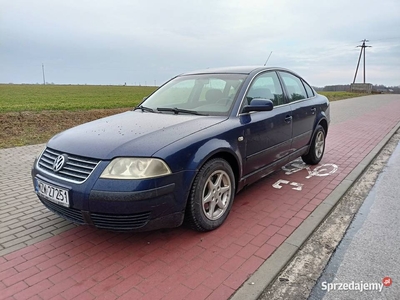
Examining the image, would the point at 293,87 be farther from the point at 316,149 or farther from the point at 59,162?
the point at 59,162

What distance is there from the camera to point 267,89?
13.9 feet

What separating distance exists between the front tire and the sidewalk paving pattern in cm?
14

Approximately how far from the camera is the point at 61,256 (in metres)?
2.83

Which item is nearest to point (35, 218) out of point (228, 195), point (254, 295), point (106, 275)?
point (106, 275)

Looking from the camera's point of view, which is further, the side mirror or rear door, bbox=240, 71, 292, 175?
Result: rear door, bbox=240, 71, 292, 175

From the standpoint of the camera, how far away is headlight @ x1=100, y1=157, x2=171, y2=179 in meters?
2.61

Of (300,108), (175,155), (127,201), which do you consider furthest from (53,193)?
(300,108)

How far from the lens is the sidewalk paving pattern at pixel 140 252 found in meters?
2.39

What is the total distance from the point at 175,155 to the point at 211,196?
0.70m

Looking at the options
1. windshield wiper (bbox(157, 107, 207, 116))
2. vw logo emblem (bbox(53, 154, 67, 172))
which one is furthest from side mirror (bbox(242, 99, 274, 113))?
vw logo emblem (bbox(53, 154, 67, 172))

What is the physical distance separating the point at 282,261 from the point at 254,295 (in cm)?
52

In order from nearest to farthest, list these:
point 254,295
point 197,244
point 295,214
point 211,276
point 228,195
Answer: point 254,295 < point 211,276 < point 197,244 < point 228,195 < point 295,214

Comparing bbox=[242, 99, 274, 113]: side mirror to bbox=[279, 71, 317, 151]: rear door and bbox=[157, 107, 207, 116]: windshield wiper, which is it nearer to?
bbox=[157, 107, 207, 116]: windshield wiper

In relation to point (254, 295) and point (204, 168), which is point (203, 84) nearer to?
point (204, 168)
